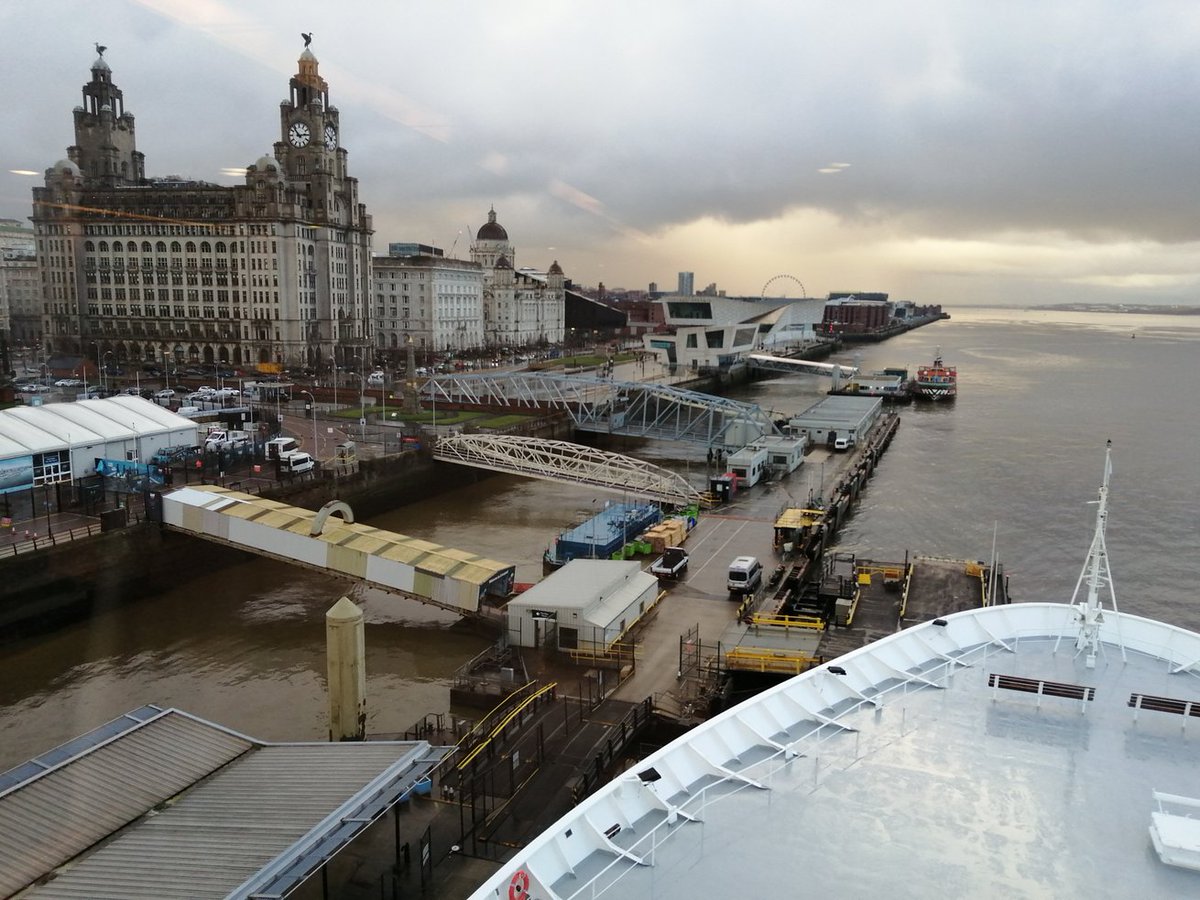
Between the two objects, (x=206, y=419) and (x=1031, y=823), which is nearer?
(x=1031, y=823)

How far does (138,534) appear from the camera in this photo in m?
14.8

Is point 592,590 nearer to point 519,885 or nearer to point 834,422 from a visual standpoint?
point 519,885

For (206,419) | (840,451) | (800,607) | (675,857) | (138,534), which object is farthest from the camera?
(840,451)

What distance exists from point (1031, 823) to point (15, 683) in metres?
11.9

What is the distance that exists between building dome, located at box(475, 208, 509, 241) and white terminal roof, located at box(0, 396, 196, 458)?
57411 mm

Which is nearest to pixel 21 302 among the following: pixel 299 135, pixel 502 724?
pixel 299 135

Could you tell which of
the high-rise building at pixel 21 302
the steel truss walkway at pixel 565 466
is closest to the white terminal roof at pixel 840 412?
the steel truss walkway at pixel 565 466

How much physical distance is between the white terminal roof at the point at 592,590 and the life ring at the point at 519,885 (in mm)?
7100

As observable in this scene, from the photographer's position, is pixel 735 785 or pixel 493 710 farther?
pixel 493 710

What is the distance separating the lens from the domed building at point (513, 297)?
70125 millimetres

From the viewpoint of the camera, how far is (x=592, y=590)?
1171 centimetres

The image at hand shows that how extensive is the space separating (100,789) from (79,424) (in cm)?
1375

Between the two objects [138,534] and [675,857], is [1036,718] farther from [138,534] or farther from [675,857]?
[138,534]

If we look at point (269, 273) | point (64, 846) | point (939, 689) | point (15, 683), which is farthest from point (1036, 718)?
point (269, 273)
